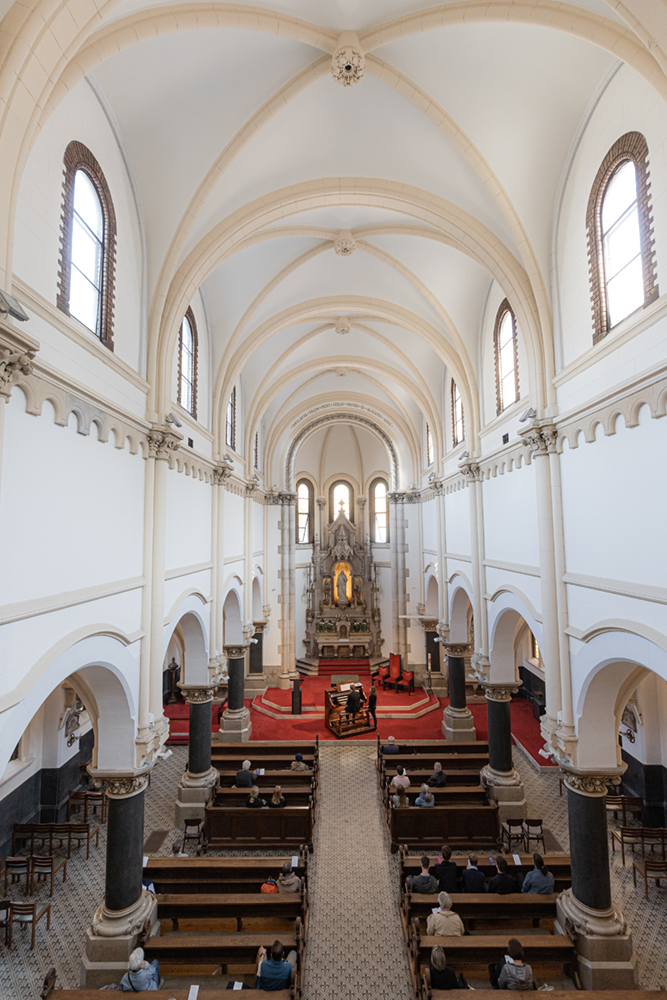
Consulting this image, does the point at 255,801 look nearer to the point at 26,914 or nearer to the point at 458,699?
the point at 26,914

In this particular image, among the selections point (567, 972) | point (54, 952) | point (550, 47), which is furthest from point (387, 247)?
point (54, 952)

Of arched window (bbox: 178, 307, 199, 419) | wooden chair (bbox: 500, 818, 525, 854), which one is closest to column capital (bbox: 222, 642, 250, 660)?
arched window (bbox: 178, 307, 199, 419)

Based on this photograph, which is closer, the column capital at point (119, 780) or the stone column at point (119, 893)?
the stone column at point (119, 893)

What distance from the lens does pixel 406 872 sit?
1049cm

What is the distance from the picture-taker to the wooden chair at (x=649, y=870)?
10.4 meters

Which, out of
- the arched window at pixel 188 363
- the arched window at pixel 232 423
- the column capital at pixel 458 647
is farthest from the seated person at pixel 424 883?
the arched window at pixel 232 423

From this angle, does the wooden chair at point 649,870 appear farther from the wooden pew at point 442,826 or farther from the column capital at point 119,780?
the column capital at point 119,780

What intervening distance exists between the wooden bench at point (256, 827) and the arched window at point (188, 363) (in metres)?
9.69

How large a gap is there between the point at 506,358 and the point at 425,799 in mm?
10927

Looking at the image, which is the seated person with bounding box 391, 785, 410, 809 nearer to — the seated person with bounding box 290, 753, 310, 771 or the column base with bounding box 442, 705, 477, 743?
the seated person with bounding box 290, 753, 310, 771

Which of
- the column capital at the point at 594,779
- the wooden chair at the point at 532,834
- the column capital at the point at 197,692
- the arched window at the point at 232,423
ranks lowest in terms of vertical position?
the wooden chair at the point at 532,834

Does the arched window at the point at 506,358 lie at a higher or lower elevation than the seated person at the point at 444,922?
higher

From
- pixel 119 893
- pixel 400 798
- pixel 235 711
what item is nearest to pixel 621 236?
pixel 400 798

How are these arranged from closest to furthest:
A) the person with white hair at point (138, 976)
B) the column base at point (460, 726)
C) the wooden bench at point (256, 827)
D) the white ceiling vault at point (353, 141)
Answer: the white ceiling vault at point (353, 141), the person with white hair at point (138, 976), the wooden bench at point (256, 827), the column base at point (460, 726)
